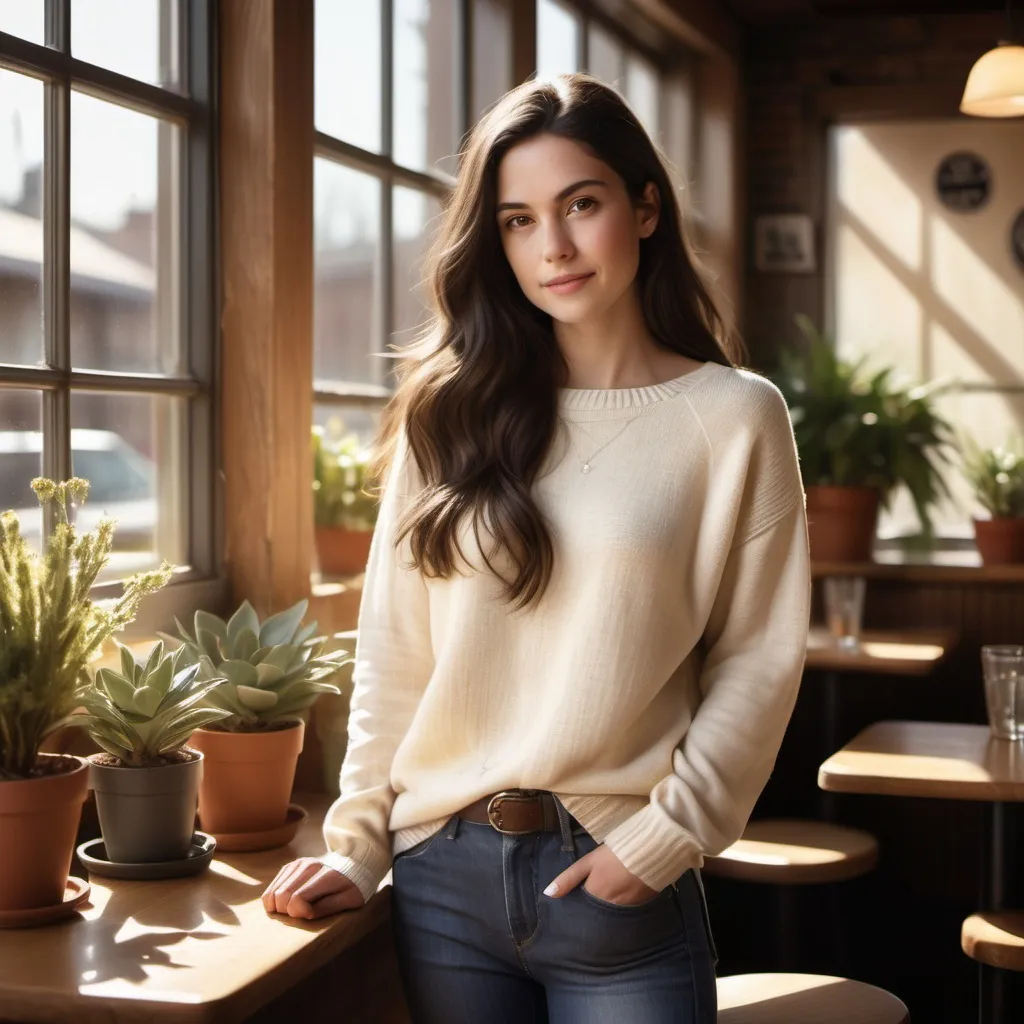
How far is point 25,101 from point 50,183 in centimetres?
12

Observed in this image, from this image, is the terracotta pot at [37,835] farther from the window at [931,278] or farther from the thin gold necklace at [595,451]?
the window at [931,278]

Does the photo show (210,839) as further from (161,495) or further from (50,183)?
(50,183)

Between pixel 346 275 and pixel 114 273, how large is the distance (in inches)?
30.8

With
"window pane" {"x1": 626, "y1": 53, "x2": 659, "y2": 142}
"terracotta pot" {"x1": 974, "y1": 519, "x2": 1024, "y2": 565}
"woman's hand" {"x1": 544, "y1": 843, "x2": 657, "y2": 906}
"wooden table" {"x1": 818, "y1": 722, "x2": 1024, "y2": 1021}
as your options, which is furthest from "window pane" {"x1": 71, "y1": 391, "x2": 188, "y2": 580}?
"terracotta pot" {"x1": 974, "y1": 519, "x2": 1024, "y2": 565}

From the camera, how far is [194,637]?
232cm

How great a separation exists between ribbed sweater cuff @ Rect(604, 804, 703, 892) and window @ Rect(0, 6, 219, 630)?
996 mm

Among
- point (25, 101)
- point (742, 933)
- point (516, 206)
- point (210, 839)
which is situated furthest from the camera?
point (742, 933)

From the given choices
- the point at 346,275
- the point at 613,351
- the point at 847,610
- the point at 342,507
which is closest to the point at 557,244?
the point at 613,351

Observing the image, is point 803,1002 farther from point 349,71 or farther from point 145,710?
point 349,71

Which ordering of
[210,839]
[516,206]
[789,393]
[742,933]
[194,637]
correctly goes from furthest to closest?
[789,393], [742,933], [194,637], [210,839], [516,206]

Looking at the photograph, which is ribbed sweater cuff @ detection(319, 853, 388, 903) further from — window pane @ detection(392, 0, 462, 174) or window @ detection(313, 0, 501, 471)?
window pane @ detection(392, 0, 462, 174)

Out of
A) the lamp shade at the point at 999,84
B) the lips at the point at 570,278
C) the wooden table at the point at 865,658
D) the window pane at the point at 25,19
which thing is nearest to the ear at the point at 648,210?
the lips at the point at 570,278

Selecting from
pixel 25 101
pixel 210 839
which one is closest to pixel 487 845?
pixel 210 839

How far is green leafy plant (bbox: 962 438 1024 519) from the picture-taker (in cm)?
475
